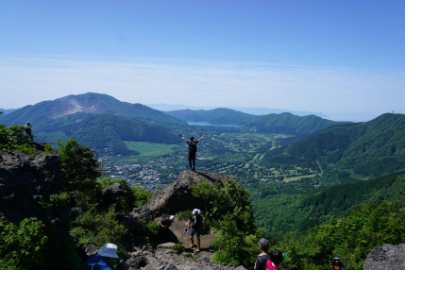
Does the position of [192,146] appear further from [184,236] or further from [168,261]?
[168,261]

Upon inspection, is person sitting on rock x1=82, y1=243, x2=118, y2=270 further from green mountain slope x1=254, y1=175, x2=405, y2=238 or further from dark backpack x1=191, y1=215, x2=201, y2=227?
green mountain slope x1=254, y1=175, x2=405, y2=238

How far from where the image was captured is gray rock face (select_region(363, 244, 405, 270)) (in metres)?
6.47

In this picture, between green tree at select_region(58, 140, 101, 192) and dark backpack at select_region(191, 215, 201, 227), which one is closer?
dark backpack at select_region(191, 215, 201, 227)

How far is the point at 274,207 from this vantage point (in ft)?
330

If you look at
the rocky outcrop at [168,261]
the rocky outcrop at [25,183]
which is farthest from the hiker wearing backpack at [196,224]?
the rocky outcrop at [25,183]

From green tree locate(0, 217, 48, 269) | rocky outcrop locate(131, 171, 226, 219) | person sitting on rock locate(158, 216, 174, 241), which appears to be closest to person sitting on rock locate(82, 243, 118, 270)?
green tree locate(0, 217, 48, 269)

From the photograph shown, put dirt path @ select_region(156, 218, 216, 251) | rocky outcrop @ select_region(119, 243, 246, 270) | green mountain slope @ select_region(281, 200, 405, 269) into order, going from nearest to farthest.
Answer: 1. rocky outcrop @ select_region(119, 243, 246, 270)
2. green mountain slope @ select_region(281, 200, 405, 269)
3. dirt path @ select_region(156, 218, 216, 251)

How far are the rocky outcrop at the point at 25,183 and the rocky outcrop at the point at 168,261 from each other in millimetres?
2881

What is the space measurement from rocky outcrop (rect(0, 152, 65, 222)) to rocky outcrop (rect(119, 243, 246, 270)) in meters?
2.88

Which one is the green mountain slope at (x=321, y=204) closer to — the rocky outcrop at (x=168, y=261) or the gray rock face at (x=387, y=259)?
the gray rock face at (x=387, y=259)

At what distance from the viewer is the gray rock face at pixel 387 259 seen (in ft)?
21.2

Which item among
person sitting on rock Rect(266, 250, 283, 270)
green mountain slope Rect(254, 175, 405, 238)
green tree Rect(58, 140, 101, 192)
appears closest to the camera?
→ person sitting on rock Rect(266, 250, 283, 270)

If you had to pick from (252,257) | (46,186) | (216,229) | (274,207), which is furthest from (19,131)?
(274,207)
